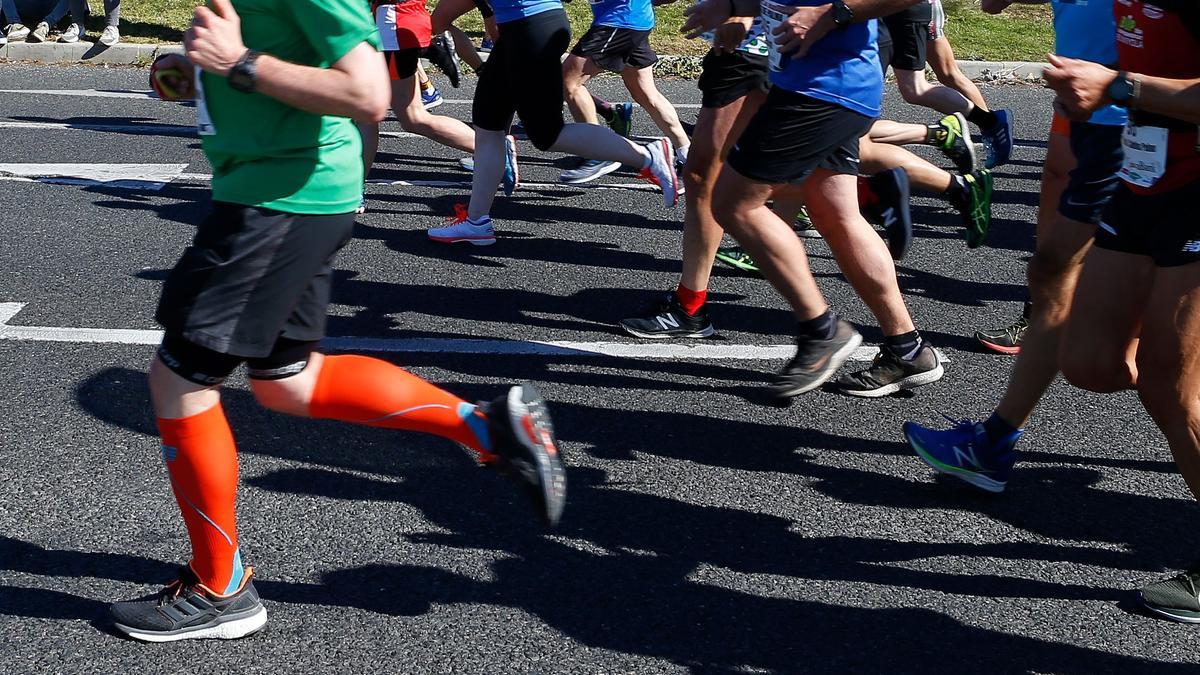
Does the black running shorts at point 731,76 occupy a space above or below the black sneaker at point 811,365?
above

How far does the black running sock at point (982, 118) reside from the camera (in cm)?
773

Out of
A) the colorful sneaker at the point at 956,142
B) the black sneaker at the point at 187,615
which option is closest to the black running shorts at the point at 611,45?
the colorful sneaker at the point at 956,142

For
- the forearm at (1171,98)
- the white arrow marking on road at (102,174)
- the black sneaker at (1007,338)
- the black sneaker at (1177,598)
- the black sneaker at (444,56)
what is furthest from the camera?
the black sneaker at (444,56)

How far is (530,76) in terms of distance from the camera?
5.77m

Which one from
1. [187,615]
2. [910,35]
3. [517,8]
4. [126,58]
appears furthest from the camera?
[126,58]

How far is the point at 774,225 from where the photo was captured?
14.0 ft

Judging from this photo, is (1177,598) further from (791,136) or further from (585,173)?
(585,173)

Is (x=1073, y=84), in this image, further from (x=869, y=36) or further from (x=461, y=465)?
(x=461, y=465)

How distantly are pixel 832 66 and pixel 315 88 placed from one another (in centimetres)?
202

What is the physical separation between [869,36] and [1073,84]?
1409 mm

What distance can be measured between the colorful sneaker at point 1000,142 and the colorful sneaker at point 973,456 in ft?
14.1

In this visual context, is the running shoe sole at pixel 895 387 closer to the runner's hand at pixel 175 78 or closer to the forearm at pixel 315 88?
the forearm at pixel 315 88

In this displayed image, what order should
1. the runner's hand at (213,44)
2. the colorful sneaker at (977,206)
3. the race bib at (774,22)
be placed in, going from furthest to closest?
1. the colorful sneaker at (977,206)
2. the race bib at (774,22)
3. the runner's hand at (213,44)

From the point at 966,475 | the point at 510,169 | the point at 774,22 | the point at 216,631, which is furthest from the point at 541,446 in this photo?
the point at 510,169
